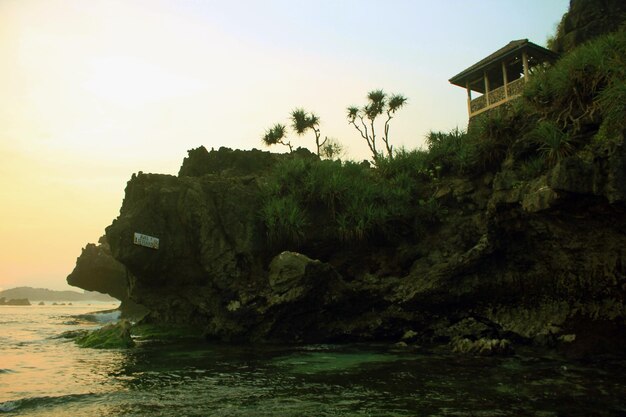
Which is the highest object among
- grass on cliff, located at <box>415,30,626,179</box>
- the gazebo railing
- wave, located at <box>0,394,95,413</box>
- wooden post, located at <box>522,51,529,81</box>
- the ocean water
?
wooden post, located at <box>522,51,529,81</box>

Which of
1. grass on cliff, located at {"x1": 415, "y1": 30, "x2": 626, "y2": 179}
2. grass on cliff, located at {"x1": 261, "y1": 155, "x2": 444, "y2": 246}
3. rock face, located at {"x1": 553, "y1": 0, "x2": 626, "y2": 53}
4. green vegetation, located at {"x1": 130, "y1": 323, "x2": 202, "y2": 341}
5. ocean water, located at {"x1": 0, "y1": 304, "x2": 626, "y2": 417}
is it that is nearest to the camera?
ocean water, located at {"x1": 0, "y1": 304, "x2": 626, "y2": 417}

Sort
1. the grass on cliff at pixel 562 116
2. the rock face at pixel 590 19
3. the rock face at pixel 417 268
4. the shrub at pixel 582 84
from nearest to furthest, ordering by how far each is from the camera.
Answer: the rock face at pixel 417 268, the grass on cliff at pixel 562 116, the shrub at pixel 582 84, the rock face at pixel 590 19

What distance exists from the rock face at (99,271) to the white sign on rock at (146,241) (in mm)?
22662

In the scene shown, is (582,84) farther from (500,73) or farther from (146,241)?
(500,73)

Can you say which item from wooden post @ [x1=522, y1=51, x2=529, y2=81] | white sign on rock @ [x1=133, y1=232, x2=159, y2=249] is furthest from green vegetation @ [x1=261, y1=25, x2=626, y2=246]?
wooden post @ [x1=522, y1=51, x2=529, y2=81]

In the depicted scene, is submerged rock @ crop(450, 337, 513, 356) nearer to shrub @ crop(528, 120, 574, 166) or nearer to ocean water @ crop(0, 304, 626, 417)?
ocean water @ crop(0, 304, 626, 417)

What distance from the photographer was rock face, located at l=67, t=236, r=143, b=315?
116 ft

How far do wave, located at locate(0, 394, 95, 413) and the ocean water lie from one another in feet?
0.05

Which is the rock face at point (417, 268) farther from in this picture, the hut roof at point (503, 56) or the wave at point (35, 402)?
the hut roof at point (503, 56)

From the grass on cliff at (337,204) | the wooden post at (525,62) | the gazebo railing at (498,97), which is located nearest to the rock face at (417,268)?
the grass on cliff at (337,204)

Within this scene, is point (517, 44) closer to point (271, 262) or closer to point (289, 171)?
point (289, 171)

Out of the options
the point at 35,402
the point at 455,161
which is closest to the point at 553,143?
the point at 455,161

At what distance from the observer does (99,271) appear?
3584 centimetres

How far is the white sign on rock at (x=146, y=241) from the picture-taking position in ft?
44.7
